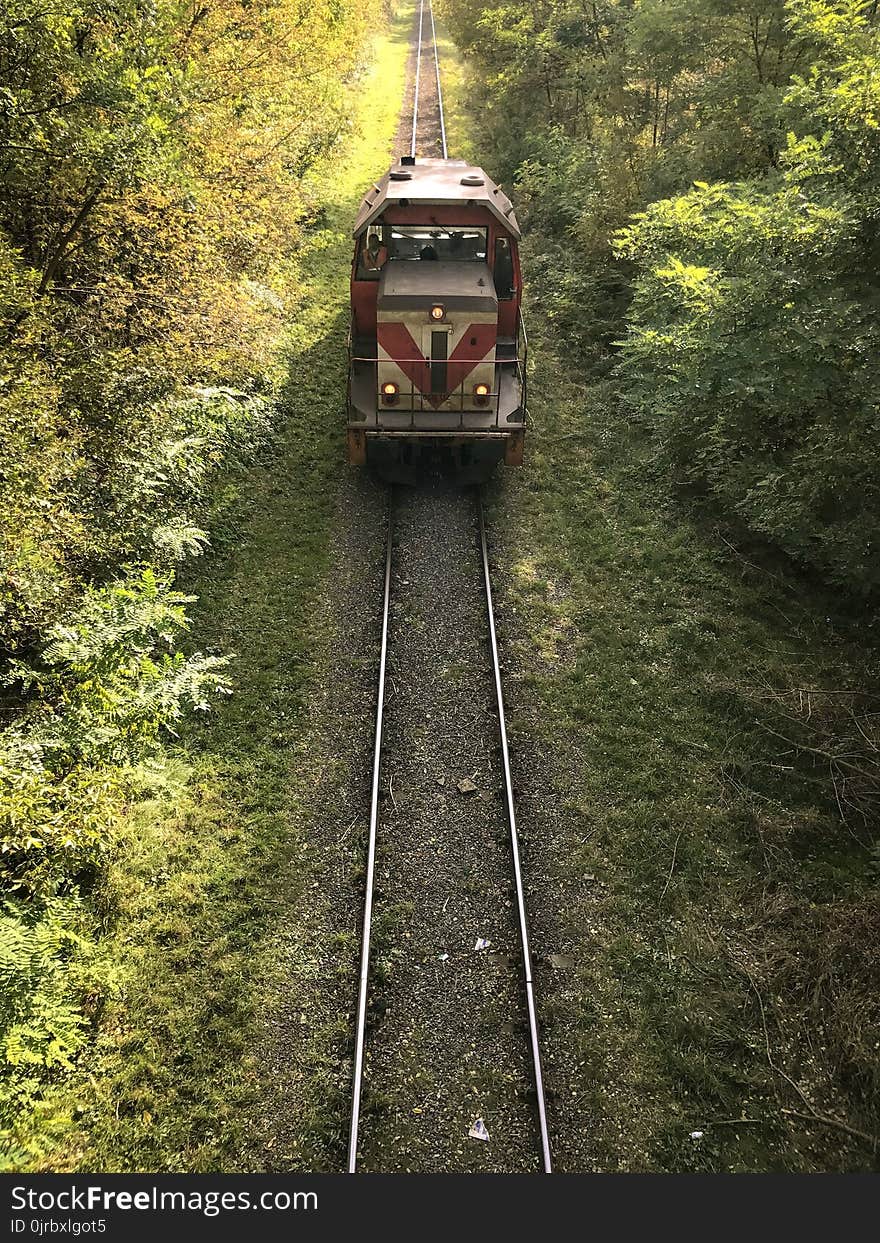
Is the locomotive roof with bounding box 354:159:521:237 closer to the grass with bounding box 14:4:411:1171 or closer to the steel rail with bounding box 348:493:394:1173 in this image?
the grass with bounding box 14:4:411:1171

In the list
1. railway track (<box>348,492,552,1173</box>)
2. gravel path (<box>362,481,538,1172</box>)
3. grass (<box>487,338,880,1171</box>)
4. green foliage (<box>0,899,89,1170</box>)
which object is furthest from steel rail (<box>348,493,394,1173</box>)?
green foliage (<box>0,899,89,1170</box>)

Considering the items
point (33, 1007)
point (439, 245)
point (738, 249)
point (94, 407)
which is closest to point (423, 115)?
point (439, 245)

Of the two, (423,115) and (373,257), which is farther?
(423,115)

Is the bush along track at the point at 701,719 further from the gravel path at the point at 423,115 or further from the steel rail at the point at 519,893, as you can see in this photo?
the gravel path at the point at 423,115

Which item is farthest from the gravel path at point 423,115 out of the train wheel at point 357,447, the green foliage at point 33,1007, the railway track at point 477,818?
the green foliage at point 33,1007

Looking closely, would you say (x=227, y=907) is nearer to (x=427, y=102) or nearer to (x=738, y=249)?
(x=738, y=249)
